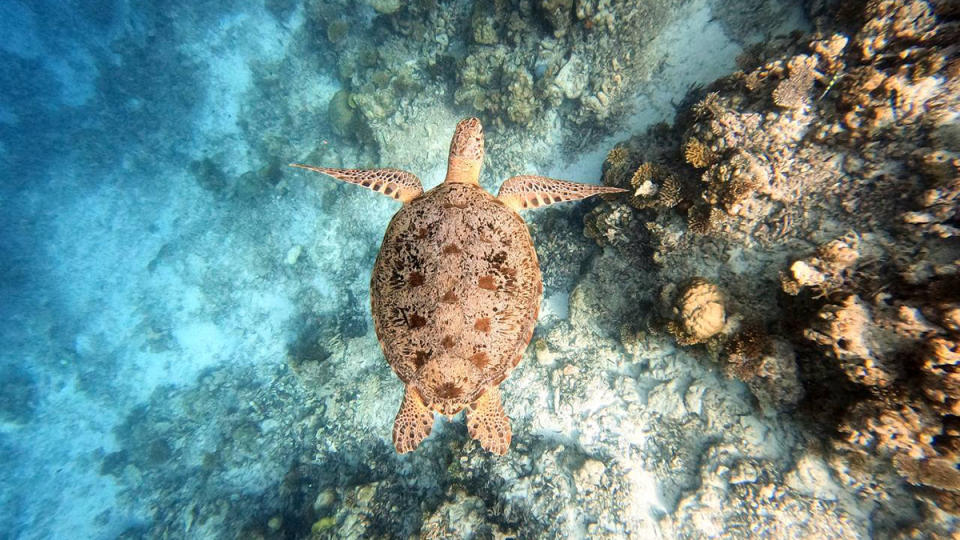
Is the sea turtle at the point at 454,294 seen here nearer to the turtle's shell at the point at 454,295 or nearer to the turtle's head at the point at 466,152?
the turtle's shell at the point at 454,295

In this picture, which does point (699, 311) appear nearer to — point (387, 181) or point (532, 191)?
point (532, 191)

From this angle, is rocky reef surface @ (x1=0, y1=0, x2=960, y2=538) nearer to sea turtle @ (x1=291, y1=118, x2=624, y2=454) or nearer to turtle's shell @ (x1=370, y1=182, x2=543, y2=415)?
sea turtle @ (x1=291, y1=118, x2=624, y2=454)

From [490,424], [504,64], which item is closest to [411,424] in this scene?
[490,424]

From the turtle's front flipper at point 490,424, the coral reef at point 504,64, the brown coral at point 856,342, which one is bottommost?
the brown coral at point 856,342

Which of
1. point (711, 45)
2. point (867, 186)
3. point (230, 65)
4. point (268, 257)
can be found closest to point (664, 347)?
point (867, 186)

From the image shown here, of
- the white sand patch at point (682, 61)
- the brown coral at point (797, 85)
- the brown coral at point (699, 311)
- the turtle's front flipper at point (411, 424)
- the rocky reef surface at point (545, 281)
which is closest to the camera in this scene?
the rocky reef surface at point (545, 281)

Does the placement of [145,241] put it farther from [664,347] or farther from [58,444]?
[664,347]

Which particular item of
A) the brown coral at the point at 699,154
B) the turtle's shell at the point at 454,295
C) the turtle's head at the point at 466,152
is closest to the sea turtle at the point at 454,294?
the turtle's shell at the point at 454,295
